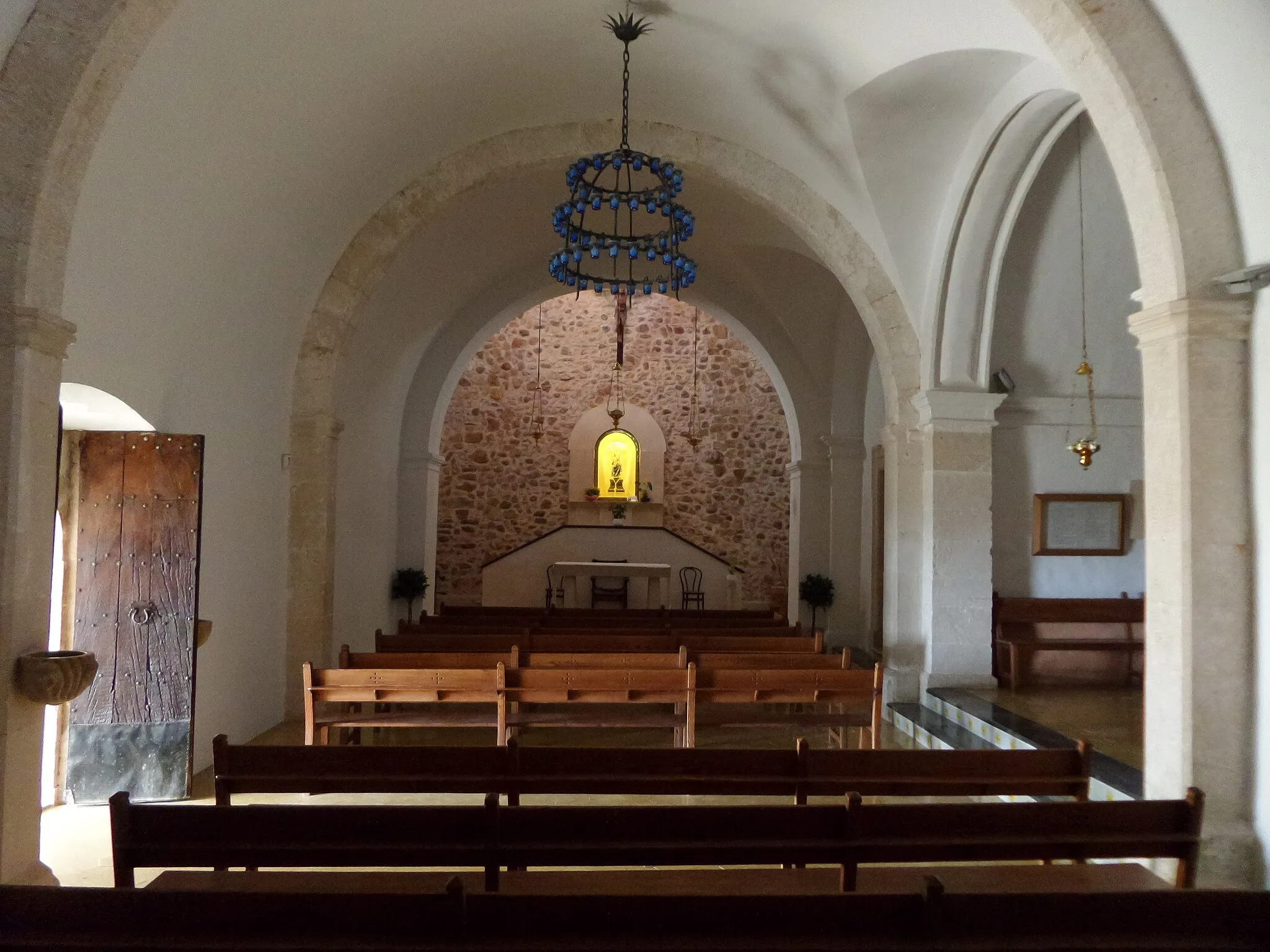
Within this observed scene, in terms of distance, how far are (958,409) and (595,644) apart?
11.4 ft

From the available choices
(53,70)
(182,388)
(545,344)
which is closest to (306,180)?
(182,388)

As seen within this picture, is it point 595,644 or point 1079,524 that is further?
point 1079,524

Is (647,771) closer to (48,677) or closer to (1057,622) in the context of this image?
(48,677)

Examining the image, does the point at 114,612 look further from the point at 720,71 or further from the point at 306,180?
the point at 720,71

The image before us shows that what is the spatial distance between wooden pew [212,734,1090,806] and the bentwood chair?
11.1m

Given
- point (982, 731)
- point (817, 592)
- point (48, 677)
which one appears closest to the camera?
point (48, 677)

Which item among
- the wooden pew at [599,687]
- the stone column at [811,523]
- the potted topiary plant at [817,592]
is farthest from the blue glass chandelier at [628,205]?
the potted topiary plant at [817,592]

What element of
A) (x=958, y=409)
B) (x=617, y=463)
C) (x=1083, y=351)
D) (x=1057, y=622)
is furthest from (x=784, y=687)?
(x=617, y=463)

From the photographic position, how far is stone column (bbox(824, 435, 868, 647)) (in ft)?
38.0

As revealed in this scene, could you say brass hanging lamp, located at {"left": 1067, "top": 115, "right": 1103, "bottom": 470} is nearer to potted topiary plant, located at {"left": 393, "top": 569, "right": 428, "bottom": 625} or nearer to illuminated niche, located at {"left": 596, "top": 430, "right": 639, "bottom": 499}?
potted topiary plant, located at {"left": 393, "top": 569, "right": 428, "bottom": 625}

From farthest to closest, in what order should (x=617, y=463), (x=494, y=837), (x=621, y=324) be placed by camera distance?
(x=617, y=463) → (x=621, y=324) → (x=494, y=837)

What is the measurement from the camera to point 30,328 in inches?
142

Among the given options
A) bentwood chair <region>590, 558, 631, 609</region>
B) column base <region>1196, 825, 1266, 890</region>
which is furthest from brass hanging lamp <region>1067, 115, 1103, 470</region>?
bentwood chair <region>590, 558, 631, 609</region>

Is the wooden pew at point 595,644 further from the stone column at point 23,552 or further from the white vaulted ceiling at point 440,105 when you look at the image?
the stone column at point 23,552
